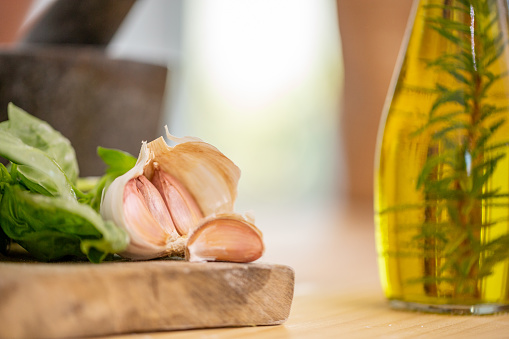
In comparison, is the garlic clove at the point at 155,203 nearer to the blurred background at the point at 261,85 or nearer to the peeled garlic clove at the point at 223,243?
the peeled garlic clove at the point at 223,243

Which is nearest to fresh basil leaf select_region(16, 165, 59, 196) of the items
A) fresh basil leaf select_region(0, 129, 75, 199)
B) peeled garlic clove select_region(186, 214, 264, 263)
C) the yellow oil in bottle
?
fresh basil leaf select_region(0, 129, 75, 199)

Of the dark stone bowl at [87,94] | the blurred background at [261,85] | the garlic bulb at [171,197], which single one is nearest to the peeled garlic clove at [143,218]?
the garlic bulb at [171,197]

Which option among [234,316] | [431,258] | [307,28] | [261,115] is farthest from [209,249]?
[307,28]

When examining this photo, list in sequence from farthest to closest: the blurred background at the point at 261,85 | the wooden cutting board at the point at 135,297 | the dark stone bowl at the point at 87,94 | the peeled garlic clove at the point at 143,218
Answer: the blurred background at the point at 261,85 < the dark stone bowl at the point at 87,94 < the peeled garlic clove at the point at 143,218 < the wooden cutting board at the point at 135,297

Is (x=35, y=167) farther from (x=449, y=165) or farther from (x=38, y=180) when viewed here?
(x=449, y=165)

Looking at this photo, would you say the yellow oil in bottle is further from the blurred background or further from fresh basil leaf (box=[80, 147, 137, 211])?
the blurred background

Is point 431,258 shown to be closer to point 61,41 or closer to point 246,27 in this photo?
point 61,41
